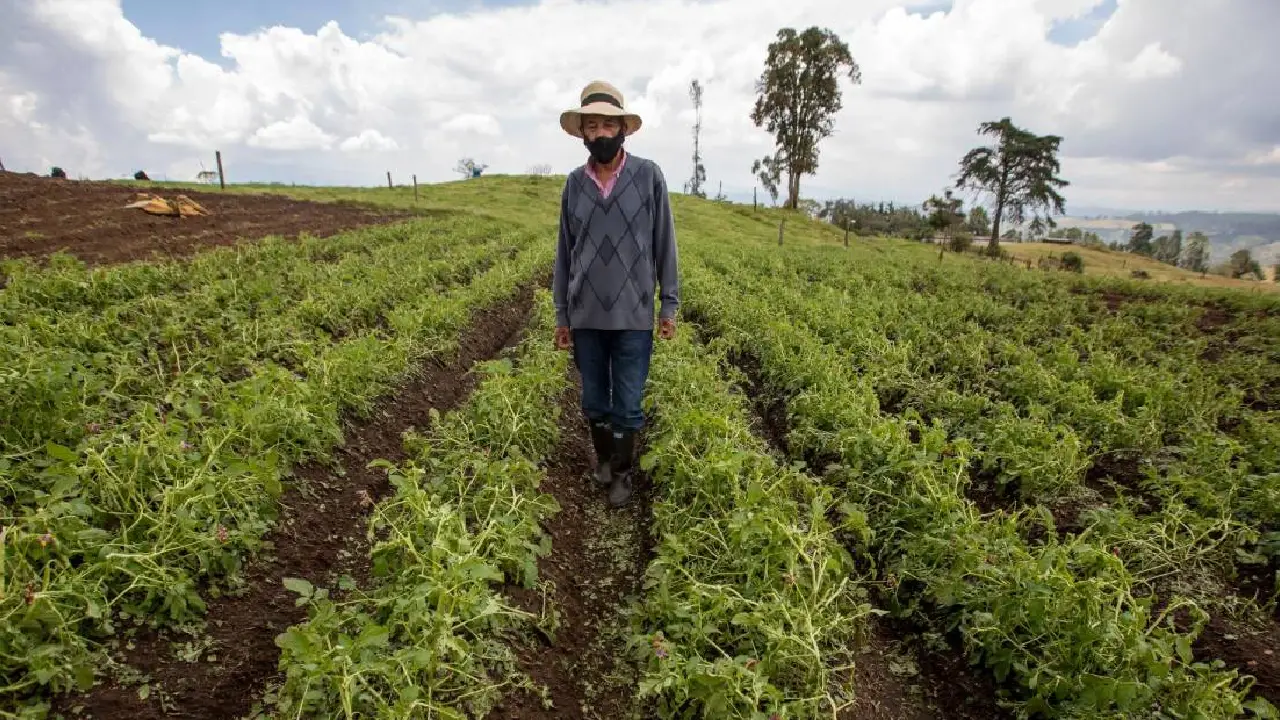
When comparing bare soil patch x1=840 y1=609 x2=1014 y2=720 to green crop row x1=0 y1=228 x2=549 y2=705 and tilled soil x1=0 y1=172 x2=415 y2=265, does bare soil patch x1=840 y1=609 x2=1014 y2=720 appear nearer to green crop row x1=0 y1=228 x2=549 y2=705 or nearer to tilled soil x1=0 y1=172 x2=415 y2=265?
green crop row x1=0 y1=228 x2=549 y2=705

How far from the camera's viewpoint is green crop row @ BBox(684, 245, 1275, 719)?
8.16ft

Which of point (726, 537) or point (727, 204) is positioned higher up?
point (727, 204)

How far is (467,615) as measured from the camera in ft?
8.82

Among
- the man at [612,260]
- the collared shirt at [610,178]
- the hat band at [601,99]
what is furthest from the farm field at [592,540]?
the hat band at [601,99]

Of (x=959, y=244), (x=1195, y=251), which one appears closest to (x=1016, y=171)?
(x=959, y=244)

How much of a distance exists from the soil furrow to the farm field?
2 cm

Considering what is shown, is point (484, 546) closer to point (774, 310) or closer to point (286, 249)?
point (774, 310)

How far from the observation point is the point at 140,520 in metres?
2.83

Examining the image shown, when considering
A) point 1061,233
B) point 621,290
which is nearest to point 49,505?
point 621,290

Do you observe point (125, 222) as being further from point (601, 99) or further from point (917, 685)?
point (917, 685)

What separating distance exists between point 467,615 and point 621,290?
2.18m

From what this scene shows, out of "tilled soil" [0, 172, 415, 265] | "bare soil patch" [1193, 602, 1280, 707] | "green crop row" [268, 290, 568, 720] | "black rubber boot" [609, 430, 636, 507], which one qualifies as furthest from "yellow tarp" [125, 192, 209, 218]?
"bare soil patch" [1193, 602, 1280, 707]

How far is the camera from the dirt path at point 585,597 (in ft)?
9.06

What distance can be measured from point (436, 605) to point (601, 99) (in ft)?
10.3
